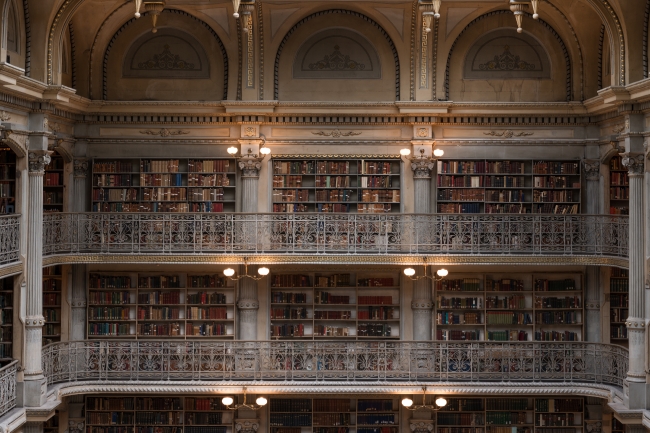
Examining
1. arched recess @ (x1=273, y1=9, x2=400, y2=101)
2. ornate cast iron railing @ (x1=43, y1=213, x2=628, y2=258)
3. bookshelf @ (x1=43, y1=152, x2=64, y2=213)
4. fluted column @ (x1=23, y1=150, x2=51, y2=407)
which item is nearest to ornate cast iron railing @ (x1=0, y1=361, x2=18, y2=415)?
fluted column @ (x1=23, y1=150, x2=51, y2=407)

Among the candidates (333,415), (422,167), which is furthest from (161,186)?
(333,415)

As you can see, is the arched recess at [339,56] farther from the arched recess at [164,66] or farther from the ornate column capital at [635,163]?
the ornate column capital at [635,163]

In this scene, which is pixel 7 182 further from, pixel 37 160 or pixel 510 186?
pixel 510 186

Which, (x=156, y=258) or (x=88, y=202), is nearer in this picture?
(x=156, y=258)

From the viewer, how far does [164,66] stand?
1292cm

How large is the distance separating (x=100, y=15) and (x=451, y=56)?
15.6 feet

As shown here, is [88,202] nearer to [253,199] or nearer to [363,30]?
[253,199]

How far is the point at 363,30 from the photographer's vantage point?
12789mm

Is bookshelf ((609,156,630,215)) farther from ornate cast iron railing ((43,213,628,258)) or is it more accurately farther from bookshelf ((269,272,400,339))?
bookshelf ((269,272,400,339))

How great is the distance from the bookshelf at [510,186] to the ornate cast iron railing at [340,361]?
1.94 metres

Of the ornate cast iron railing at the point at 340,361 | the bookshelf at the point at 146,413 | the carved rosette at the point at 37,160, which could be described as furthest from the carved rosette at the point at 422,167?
the carved rosette at the point at 37,160

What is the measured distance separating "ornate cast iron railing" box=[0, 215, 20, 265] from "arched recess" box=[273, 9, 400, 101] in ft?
13.1

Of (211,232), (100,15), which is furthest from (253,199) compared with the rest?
(100,15)

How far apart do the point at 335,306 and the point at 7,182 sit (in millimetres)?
4586
